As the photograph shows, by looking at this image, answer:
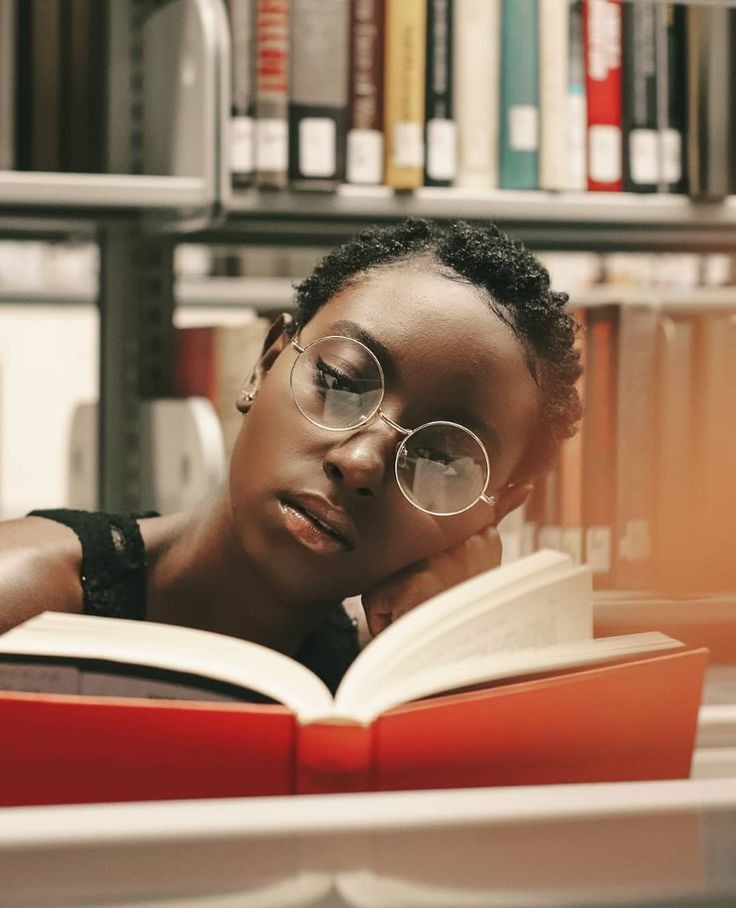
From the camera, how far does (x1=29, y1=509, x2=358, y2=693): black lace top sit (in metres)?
0.78

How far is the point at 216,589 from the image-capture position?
79 centimetres

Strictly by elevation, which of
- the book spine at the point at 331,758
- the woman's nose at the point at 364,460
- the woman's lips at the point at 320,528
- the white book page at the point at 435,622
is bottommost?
the book spine at the point at 331,758

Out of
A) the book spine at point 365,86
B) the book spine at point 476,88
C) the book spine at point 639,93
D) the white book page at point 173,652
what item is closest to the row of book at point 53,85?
the book spine at point 365,86

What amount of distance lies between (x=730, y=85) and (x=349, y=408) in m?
1.04

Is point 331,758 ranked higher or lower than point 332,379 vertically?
lower

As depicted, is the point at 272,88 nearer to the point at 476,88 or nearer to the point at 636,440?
the point at 476,88

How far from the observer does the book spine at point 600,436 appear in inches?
39.9

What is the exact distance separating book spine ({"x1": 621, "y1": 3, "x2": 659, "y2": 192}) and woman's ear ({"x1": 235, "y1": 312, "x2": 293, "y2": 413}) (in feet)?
2.73

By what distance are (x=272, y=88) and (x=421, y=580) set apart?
84 centimetres

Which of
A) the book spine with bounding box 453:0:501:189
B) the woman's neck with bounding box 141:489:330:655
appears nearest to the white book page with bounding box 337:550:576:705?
the woman's neck with bounding box 141:489:330:655

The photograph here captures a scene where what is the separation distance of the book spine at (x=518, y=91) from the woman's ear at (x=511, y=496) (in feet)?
2.54

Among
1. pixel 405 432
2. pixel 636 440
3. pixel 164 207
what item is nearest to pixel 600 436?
pixel 636 440

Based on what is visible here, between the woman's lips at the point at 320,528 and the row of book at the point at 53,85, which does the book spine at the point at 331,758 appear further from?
the row of book at the point at 53,85

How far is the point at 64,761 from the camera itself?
458mm
